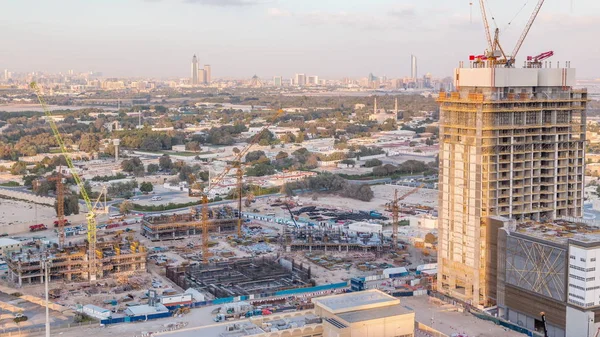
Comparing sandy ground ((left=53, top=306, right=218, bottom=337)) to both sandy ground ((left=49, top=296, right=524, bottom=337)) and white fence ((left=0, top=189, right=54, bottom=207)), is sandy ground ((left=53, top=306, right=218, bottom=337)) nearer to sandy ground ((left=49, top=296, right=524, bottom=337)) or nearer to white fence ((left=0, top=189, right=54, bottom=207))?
sandy ground ((left=49, top=296, right=524, bottom=337))

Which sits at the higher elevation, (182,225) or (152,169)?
(152,169)

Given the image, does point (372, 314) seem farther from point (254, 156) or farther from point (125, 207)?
point (254, 156)

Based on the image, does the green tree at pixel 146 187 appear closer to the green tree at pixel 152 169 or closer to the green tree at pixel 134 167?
the green tree at pixel 134 167

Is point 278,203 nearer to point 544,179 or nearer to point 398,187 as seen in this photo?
point 398,187

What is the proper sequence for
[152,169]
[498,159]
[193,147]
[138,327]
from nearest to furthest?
[138,327], [498,159], [152,169], [193,147]

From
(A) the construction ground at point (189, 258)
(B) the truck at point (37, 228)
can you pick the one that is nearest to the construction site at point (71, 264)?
(A) the construction ground at point (189, 258)

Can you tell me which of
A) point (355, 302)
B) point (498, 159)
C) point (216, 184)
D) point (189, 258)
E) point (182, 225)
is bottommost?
point (189, 258)

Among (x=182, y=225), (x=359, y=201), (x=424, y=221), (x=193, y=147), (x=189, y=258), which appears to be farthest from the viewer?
(x=193, y=147)

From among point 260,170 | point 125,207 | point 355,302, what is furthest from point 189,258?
point 260,170
